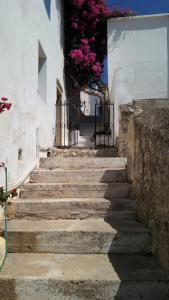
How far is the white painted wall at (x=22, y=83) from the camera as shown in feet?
14.5

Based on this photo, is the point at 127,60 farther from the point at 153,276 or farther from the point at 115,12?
the point at 153,276

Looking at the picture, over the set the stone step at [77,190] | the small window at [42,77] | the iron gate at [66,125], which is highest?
the small window at [42,77]

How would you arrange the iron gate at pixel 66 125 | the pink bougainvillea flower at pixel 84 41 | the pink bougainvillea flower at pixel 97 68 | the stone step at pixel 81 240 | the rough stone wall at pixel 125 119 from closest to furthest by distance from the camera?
Result: the stone step at pixel 81 240, the rough stone wall at pixel 125 119, the iron gate at pixel 66 125, the pink bougainvillea flower at pixel 84 41, the pink bougainvillea flower at pixel 97 68

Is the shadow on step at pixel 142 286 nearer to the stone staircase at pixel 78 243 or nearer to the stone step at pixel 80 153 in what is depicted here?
the stone staircase at pixel 78 243

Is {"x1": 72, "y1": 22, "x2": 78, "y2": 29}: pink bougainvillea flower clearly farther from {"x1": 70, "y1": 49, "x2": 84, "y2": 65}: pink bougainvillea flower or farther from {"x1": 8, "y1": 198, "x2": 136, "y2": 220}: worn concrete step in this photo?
{"x1": 8, "y1": 198, "x2": 136, "y2": 220}: worn concrete step

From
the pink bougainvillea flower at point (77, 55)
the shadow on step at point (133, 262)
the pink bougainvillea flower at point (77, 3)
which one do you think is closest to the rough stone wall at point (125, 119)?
the shadow on step at point (133, 262)

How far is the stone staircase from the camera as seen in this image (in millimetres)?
2889

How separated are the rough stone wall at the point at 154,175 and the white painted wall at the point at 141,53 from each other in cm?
449

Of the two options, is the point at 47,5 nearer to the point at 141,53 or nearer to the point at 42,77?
the point at 42,77

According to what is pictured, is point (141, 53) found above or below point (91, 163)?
above

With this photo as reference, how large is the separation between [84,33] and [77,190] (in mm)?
7022

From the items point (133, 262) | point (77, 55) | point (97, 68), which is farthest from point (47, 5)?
point (133, 262)

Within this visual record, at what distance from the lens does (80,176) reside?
5418 millimetres

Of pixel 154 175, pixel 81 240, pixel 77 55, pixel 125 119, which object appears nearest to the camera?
pixel 154 175
